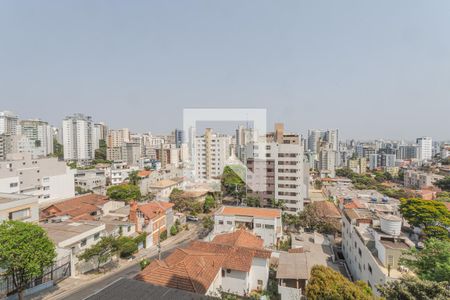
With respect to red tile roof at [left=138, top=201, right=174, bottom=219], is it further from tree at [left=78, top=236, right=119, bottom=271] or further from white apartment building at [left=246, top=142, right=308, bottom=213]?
white apartment building at [left=246, top=142, right=308, bottom=213]

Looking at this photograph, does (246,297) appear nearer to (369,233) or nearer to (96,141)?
(369,233)

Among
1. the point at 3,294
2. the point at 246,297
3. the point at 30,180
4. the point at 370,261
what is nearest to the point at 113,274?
the point at 3,294

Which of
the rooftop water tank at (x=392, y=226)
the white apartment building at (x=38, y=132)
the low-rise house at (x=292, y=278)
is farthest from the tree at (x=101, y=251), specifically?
the white apartment building at (x=38, y=132)

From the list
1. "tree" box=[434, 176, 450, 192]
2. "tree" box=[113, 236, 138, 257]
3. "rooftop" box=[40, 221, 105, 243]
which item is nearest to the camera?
"rooftop" box=[40, 221, 105, 243]

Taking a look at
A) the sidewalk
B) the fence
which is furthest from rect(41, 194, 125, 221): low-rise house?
the fence

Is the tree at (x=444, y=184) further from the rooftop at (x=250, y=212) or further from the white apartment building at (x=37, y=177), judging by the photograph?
the white apartment building at (x=37, y=177)

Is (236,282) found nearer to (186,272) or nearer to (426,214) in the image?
(186,272)

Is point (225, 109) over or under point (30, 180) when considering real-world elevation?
over
